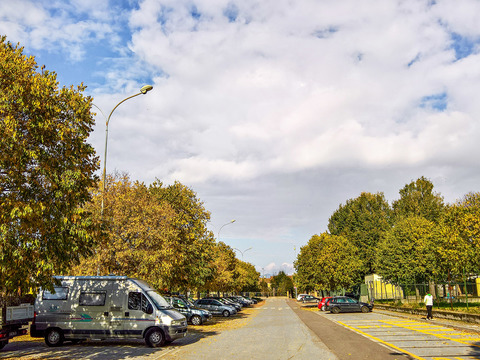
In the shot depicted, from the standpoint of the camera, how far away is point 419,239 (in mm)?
37094

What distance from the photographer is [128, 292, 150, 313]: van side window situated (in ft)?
48.9

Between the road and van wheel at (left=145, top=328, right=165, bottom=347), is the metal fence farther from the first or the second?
van wheel at (left=145, top=328, right=165, bottom=347)

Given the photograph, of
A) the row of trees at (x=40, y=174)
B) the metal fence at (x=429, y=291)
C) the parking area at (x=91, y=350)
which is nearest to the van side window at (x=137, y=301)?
the parking area at (x=91, y=350)

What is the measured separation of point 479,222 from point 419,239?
14890mm

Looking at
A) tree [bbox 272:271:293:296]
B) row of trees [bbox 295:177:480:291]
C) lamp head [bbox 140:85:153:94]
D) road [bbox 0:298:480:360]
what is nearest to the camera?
road [bbox 0:298:480:360]

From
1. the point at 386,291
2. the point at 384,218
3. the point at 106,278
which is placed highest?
the point at 384,218

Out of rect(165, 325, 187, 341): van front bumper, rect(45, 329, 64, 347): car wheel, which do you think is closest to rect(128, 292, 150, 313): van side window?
rect(165, 325, 187, 341): van front bumper

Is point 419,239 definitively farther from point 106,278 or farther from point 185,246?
point 106,278

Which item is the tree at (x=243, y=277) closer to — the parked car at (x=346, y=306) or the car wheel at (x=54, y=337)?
the parked car at (x=346, y=306)

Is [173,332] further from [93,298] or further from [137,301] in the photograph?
[93,298]

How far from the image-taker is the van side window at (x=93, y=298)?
15.0 meters

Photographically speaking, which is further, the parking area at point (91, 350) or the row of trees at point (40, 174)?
the parking area at point (91, 350)

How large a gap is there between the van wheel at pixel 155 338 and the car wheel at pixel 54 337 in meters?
3.20

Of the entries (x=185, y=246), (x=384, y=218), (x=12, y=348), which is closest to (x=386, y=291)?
(x=384, y=218)
